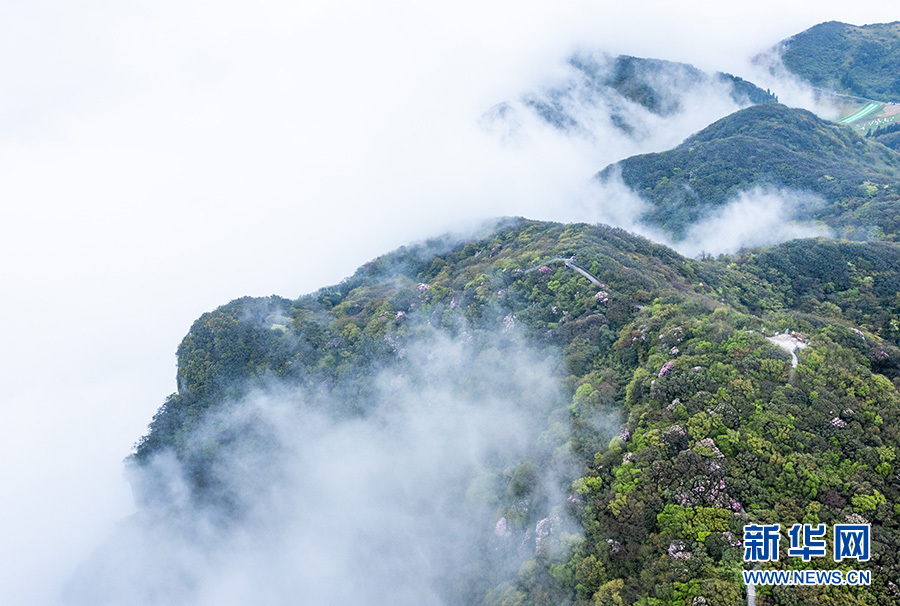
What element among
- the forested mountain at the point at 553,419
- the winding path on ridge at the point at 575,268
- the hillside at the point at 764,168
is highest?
the winding path on ridge at the point at 575,268

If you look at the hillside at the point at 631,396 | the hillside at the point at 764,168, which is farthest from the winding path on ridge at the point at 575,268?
the hillside at the point at 764,168

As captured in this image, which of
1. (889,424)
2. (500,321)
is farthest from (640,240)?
(889,424)

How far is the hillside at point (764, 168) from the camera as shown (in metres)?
121

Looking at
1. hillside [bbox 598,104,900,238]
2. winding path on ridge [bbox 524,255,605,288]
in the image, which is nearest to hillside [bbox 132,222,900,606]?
winding path on ridge [bbox 524,255,605,288]

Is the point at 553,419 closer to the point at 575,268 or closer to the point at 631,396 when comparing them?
the point at 631,396

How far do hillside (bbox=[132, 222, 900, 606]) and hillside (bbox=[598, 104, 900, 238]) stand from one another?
49268 mm

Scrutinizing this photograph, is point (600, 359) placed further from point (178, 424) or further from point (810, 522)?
point (178, 424)

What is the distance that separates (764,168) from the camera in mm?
135250

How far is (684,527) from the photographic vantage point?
106 feet

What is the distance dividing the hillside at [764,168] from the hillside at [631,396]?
49.3m

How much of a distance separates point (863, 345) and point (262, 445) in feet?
230

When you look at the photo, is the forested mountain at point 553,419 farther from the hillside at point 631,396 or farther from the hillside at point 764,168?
the hillside at point 764,168

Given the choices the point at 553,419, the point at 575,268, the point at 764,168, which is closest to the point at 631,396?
the point at 553,419

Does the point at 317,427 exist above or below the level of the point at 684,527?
below
